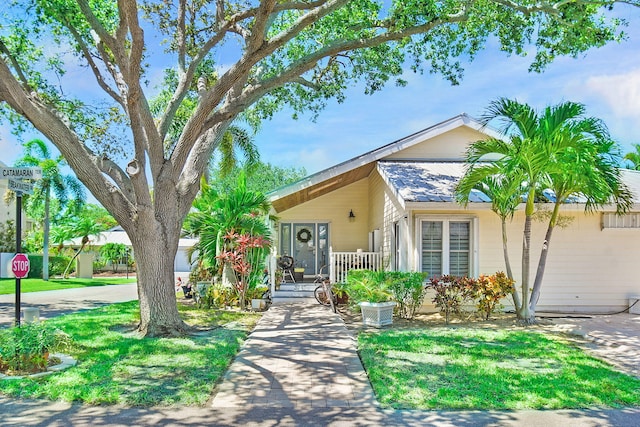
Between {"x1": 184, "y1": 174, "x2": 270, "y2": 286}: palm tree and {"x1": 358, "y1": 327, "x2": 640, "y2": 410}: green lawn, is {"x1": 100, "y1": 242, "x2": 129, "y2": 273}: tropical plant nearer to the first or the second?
{"x1": 184, "y1": 174, "x2": 270, "y2": 286}: palm tree

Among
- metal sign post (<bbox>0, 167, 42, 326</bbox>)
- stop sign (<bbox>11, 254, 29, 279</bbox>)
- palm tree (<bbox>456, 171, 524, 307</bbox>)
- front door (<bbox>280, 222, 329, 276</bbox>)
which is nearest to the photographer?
stop sign (<bbox>11, 254, 29, 279</bbox>)

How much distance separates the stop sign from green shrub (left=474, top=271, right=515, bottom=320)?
8573 mm

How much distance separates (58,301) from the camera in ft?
49.7

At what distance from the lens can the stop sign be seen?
6535 mm

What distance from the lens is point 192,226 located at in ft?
45.8

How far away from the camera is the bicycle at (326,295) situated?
1128cm

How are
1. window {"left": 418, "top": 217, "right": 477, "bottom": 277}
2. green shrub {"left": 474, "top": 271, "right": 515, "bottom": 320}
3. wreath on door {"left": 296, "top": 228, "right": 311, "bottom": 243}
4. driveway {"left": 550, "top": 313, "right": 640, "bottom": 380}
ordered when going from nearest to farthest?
driveway {"left": 550, "top": 313, "right": 640, "bottom": 380}, green shrub {"left": 474, "top": 271, "right": 515, "bottom": 320}, window {"left": 418, "top": 217, "right": 477, "bottom": 277}, wreath on door {"left": 296, "top": 228, "right": 311, "bottom": 243}

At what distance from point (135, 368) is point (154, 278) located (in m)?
2.27

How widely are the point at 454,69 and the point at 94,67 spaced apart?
29.8 feet

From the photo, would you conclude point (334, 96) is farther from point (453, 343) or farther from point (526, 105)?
point (453, 343)

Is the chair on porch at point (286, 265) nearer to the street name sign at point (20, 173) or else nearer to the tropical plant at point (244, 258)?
the tropical plant at point (244, 258)

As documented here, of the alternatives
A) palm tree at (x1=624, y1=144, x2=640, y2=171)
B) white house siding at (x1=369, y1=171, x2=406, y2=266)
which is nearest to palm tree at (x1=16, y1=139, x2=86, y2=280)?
white house siding at (x1=369, y1=171, x2=406, y2=266)

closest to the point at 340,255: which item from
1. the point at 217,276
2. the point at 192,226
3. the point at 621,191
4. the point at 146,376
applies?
the point at 217,276

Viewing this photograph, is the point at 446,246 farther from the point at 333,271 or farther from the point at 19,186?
the point at 19,186
